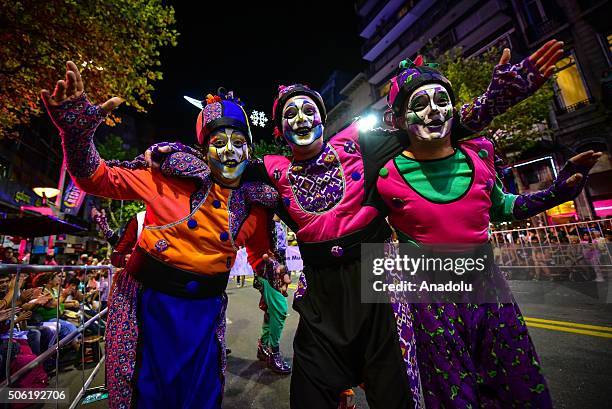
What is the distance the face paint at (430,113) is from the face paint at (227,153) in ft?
3.83

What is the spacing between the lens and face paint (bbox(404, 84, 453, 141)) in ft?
5.91

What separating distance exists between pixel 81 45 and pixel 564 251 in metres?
13.1

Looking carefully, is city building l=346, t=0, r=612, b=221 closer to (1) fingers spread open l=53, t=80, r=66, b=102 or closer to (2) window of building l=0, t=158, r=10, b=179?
(1) fingers spread open l=53, t=80, r=66, b=102

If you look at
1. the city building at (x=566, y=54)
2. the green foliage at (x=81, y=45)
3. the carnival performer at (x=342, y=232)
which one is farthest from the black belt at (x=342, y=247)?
the city building at (x=566, y=54)

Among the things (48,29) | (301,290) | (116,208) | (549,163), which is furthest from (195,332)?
(116,208)

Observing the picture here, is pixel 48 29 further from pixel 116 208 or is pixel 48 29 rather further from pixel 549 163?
pixel 116 208

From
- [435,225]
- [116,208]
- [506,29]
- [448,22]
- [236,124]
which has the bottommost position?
[435,225]

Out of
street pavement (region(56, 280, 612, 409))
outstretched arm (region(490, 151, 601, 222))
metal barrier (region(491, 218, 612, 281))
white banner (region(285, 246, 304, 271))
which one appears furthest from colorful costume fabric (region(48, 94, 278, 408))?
metal barrier (region(491, 218, 612, 281))

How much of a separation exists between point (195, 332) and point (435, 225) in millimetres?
1574

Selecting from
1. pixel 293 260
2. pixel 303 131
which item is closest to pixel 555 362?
pixel 303 131

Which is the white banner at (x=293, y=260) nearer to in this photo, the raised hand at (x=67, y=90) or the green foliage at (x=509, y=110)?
the green foliage at (x=509, y=110)

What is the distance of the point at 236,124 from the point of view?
7.27 ft

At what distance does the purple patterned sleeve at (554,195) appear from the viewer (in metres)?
1.65

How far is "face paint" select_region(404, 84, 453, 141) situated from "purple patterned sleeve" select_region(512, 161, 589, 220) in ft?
2.07
